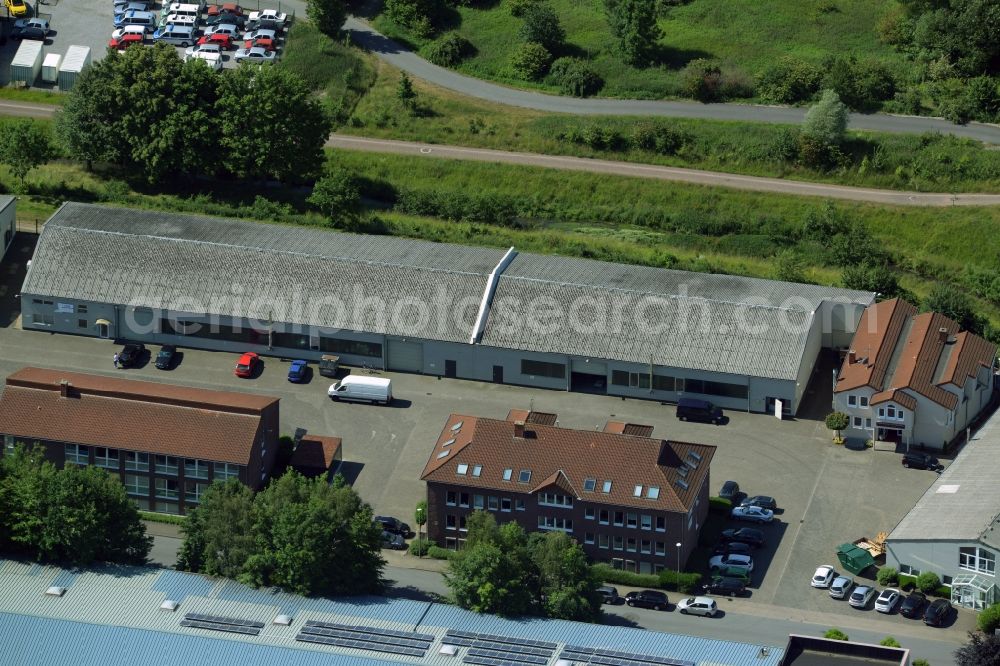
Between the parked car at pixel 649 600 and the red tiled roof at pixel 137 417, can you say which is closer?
the parked car at pixel 649 600

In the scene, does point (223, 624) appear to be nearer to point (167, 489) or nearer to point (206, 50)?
point (167, 489)

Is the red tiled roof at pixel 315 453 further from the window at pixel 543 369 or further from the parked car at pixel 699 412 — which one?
the parked car at pixel 699 412

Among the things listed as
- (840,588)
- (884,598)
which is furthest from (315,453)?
(884,598)

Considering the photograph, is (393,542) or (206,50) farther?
(206,50)

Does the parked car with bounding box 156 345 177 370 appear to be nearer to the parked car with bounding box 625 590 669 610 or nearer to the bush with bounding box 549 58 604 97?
the parked car with bounding box 625 590 669 610

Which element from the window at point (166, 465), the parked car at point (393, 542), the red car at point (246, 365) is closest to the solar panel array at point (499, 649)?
the parked car at point (393, 542)

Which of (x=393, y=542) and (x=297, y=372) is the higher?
(x=297, y=372)

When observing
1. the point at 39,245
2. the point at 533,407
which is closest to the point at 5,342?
the point at 39,245
